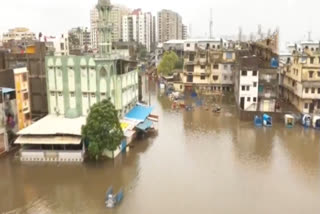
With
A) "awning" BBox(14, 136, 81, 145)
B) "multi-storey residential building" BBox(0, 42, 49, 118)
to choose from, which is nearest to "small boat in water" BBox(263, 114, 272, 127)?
"awning" BBox(14, 136, 81, 145)

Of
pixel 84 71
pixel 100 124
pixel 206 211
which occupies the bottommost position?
pixel 206 211

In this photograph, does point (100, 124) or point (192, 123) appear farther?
point (192, 123)

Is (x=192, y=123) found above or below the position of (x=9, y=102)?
below

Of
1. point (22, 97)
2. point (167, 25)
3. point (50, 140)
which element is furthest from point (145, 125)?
point (167, 25)

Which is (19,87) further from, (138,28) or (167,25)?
(167,25)

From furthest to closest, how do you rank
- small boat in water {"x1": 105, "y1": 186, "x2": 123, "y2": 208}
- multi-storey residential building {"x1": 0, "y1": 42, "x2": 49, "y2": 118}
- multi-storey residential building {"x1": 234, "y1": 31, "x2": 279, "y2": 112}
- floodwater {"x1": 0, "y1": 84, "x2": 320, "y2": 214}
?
multi-storey residential building {"x1": 234, "y1": 31, "x2": 279, "y2": 112} → multi-storey residential building {"x1": 0, "y1": 42, "x2": 49, "y2": 118} → floodwater {"x1": 0, "y1": 84, "x2": 320, "y2": 214} → small boat in water {"x1": 105, "y1": 186, "x2": 123, "y2": 208}

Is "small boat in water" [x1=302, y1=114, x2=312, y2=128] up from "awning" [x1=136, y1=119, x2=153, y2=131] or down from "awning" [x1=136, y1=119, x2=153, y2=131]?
down

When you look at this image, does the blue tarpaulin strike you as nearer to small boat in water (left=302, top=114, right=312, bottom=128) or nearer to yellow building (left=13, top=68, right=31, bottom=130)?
yellow building (left=13, top=68, right=31, bottom=130)

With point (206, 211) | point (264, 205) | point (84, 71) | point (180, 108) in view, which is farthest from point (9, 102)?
point (180, 108)

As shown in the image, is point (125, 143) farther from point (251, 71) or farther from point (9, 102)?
point (251, 71)
